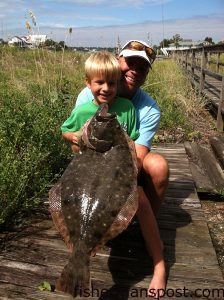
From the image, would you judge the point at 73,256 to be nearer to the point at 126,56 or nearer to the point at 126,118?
the point at 126,118

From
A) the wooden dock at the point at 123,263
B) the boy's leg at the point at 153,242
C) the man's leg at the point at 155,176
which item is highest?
the man's leg at the point at 155,176

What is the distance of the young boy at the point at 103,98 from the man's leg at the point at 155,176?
263 millimetres

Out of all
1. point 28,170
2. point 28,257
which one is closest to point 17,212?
point 28,170

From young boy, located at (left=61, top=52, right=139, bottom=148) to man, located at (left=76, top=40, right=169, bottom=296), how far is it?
0.49 feet

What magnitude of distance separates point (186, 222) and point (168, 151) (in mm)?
2664

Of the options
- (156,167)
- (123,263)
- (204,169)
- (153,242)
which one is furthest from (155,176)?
(204,169)

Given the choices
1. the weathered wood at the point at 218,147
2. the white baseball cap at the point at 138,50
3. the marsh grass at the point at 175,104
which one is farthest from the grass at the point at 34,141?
the white baseball cap at the point at 138,50

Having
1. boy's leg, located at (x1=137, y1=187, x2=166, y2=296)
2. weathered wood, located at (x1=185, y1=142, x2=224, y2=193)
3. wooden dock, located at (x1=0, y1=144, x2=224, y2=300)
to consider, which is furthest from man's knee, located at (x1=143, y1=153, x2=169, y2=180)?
weathered wood, located at (x1=185, y1=142, x2=224, y2=193)

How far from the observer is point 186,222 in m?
3.80

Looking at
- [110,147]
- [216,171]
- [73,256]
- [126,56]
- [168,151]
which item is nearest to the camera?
[73,256]

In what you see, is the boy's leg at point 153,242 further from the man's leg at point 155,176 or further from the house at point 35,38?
the house at point 35,38

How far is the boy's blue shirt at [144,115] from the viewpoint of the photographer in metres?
3.22

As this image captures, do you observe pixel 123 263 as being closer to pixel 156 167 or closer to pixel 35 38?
pixel 156 167

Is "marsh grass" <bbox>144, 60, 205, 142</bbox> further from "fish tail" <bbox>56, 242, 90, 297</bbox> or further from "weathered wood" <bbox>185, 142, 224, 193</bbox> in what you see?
"fish tail" <bbox>56, 242, 90, 297</bbox>
